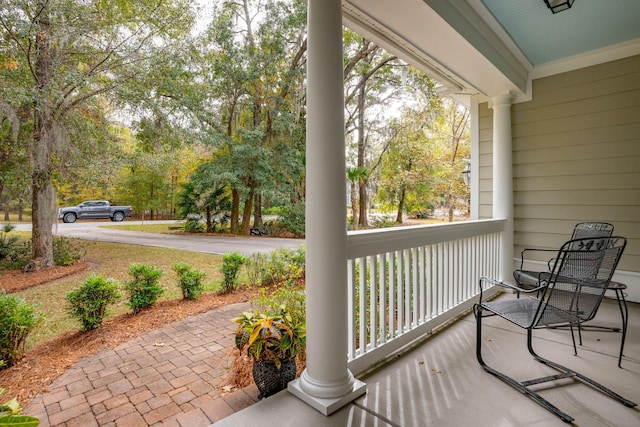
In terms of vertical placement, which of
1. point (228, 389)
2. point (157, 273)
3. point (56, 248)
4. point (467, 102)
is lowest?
point (228, 389)

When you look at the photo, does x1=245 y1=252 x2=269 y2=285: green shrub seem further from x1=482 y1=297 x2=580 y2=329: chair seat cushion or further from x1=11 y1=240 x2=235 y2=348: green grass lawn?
x1=482 y1=297 x2=580 y2=329: chair seat cushion

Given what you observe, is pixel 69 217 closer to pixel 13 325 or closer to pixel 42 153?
pixel 42 153

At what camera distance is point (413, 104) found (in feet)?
29.4

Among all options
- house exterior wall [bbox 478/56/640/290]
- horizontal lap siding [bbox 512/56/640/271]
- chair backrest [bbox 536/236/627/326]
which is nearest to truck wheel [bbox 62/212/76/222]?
chair backrest [bbox 536/236/627/326]

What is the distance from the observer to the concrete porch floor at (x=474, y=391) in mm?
1566

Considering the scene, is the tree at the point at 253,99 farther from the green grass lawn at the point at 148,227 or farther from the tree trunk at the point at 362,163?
the tree trunk at the point at 362,163

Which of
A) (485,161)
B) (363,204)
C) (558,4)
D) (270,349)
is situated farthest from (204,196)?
(363,204)

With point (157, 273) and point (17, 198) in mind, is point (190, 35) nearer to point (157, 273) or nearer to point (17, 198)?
point (17, 198)

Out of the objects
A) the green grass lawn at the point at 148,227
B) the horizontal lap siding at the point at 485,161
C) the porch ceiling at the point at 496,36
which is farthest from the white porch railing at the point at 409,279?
the green grass lawn at the point at 148,227

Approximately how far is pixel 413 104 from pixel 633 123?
613 cm

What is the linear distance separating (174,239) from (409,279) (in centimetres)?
346

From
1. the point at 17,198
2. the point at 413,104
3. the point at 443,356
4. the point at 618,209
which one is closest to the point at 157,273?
the point at 17,198

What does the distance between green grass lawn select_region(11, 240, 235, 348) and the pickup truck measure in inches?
12.3

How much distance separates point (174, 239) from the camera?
4398mm
